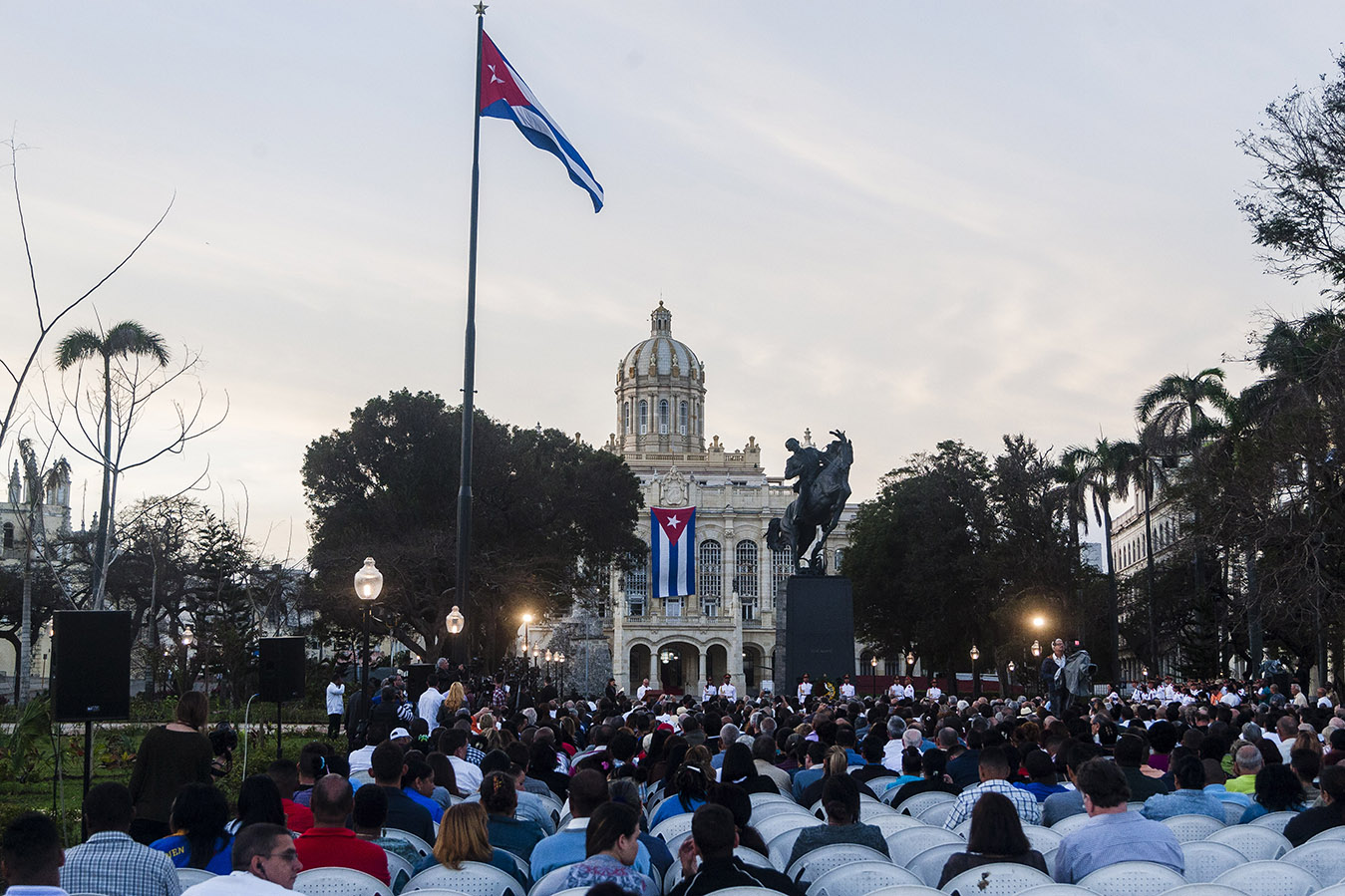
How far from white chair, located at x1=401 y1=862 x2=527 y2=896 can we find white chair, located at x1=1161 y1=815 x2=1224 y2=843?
13.5 ft

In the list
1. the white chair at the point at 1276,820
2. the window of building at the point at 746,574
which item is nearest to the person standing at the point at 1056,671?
the white chair at the point at 1276,820

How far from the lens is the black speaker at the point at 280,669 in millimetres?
18797

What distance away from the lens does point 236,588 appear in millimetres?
57031

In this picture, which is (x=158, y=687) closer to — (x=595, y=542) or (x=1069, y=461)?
(x=595, y=542)

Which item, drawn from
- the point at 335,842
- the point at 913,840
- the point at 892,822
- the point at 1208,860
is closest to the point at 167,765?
the point at 335,842

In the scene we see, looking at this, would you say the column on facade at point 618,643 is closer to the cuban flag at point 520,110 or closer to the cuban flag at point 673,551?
the cuban flag at point 673,551

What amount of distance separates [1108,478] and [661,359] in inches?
3530

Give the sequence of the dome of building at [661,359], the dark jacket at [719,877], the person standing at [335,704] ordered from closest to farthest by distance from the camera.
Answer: the dark jacket at [719,877] → the person standing at [335,704] → the dome of building at [661,359]

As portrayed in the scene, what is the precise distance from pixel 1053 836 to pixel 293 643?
13573mm

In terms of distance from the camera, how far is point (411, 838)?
7941 millimetres

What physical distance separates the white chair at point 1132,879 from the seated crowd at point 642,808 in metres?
0.36

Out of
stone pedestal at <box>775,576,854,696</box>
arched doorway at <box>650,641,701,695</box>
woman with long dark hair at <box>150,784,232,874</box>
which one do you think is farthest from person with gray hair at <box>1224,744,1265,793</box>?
arched doorway at <box>650,641,701,695</box>

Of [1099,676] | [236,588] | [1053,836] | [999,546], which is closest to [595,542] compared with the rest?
[236,588]

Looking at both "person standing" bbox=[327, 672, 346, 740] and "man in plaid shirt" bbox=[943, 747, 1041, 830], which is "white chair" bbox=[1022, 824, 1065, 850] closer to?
"man in plaid shirt" bbox=[943, 747, 1041, 830]
